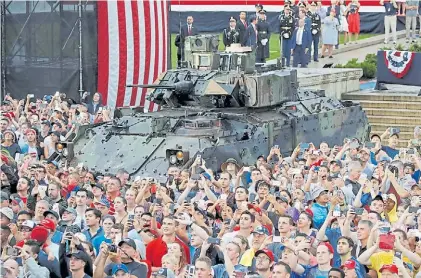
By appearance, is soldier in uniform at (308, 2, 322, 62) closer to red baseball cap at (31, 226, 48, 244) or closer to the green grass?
the green grass

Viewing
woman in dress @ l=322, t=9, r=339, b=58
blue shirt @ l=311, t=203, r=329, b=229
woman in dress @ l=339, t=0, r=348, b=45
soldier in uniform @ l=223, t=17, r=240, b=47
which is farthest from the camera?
woman in dress @ l=339, t=0, r=348, b=45

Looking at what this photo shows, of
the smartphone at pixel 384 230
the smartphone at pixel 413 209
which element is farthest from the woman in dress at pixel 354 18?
the smartphone at pixel 384 230

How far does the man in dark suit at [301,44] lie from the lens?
111 feet

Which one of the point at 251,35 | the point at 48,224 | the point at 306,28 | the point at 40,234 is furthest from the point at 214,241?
the point at 306,28

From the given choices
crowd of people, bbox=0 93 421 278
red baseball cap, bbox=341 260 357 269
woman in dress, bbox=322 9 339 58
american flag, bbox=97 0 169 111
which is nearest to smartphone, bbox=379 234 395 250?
crowd of people, bbox=0 93 421 278

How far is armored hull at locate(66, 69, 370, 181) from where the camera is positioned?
22625mm

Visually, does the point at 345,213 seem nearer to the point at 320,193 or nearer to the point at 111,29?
the point at 320,193

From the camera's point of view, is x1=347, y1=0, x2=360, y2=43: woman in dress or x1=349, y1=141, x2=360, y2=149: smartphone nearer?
x1=349, y1=141, x2=360, y2=149: smartphone

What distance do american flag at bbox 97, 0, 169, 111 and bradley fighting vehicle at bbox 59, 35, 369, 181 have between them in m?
3.24

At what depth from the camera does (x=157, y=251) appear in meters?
14.4

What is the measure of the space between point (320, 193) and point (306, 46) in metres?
17.7

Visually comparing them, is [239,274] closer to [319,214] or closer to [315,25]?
[319,214]

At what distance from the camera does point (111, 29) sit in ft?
96.8

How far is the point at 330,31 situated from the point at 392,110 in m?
5.70
